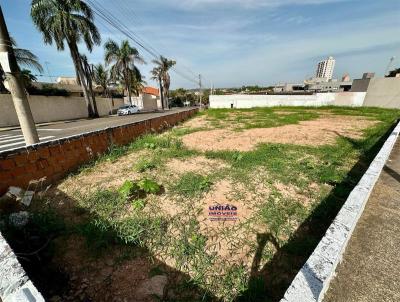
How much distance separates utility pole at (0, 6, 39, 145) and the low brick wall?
0.66 m

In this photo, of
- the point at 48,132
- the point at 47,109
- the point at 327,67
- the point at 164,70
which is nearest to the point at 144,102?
the point at 164,70

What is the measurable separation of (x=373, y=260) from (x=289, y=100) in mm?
28608

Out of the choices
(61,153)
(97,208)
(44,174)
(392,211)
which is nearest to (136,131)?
(61,153)

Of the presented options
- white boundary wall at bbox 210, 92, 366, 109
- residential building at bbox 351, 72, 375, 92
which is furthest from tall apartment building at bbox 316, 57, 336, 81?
white boundary wall at bbox 210, 92, 366, 109

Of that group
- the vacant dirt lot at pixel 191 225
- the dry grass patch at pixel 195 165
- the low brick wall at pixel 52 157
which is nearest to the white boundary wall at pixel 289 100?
the vacant dirt lot at pixel 191 225

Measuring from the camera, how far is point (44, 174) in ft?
12.7

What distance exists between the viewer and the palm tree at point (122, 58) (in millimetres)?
24891

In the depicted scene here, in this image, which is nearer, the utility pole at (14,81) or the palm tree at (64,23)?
the utility pole at (14,81)

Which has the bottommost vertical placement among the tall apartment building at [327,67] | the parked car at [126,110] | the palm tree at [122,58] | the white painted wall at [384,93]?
the parked car at [126,110]

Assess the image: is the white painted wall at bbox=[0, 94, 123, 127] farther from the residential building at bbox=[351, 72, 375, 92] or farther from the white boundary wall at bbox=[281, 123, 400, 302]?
the residential building at bbox=[351, 72, 375, 92]

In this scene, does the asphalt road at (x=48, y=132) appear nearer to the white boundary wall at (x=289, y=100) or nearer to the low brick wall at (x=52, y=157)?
the low brick wall at (x=52, y=157)

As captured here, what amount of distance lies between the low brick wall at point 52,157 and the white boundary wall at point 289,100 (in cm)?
2519

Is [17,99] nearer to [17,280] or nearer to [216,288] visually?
[17,280]

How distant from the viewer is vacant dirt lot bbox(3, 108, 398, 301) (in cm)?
187
